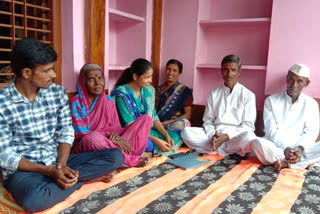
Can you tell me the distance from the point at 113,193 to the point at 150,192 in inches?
11.6

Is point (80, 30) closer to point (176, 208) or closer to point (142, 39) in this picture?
point (142, 39)

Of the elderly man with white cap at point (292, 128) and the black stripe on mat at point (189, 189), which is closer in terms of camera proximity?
the black stripe on mat at point (189, 189)

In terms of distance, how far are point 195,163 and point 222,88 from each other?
3.76ft

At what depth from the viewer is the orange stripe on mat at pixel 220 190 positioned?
2.09 meters

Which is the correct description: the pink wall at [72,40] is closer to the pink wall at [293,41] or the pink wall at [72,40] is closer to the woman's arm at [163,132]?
the woman's arm at [163,132]

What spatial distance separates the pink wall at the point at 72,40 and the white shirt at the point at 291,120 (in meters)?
2.22

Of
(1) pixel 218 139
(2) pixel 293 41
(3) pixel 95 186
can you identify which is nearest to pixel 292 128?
(1) pixel 218 139

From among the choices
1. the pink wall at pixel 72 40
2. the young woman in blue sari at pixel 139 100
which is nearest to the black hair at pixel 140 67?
the young woman in blue sari at pixel 139 100

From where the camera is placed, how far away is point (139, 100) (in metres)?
3.37

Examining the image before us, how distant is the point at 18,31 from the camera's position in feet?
9.21

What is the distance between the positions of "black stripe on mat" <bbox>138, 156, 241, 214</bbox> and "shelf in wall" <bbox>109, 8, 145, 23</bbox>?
2138mm

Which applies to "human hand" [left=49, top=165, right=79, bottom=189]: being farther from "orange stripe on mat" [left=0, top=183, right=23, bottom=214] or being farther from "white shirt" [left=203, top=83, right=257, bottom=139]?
"white shirt" [left=203, top=83, right=257, bottom=139]

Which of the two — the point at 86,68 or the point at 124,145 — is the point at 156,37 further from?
the point at 124,145

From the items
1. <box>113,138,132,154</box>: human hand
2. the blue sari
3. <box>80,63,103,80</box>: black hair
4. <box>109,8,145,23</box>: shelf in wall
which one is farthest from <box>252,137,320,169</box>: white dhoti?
<box>109,8,145,23</box>: shelf in wall
